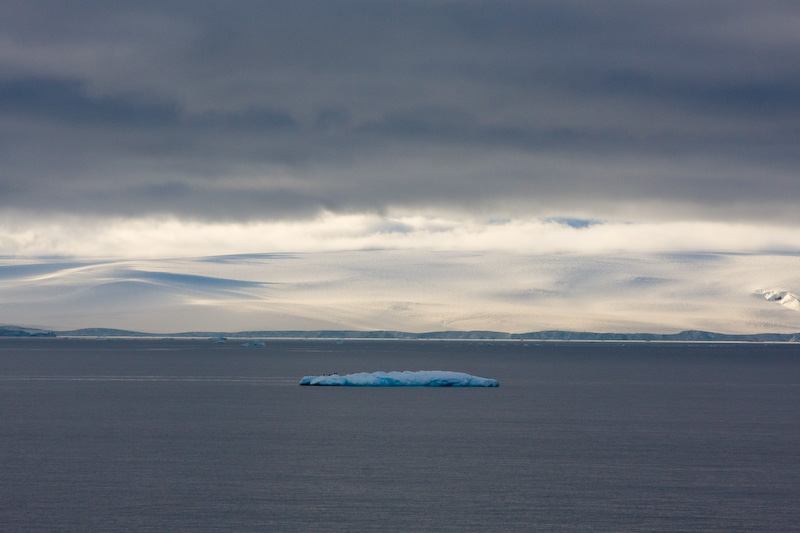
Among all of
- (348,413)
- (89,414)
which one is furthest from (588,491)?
(89,414)

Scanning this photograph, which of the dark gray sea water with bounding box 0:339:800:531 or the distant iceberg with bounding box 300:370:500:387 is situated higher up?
the distant iceberg with bounding box 300:370:500:387

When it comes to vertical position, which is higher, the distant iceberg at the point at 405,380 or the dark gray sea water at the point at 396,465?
the distant iceberg at the point at 405,380

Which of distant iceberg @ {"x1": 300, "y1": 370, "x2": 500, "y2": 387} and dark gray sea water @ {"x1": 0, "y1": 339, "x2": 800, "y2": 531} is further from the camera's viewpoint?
distant iceberg @ {"x1": 300, "y1": 370, "x2": 500, "y2": 387}

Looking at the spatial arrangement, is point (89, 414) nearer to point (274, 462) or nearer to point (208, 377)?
point (274, 462)

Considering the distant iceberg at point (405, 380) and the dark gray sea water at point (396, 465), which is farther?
the distant iceberg at point (405, 380)
